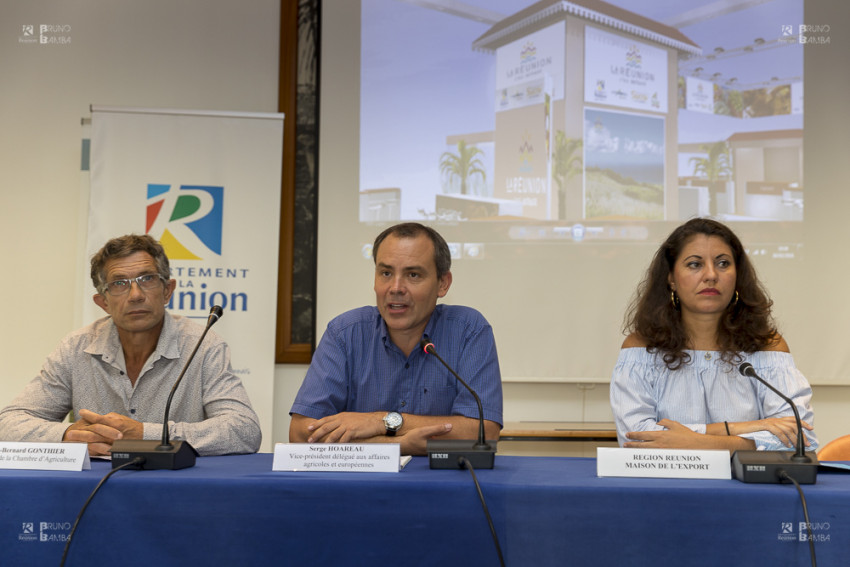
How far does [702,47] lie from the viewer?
3.75 meters

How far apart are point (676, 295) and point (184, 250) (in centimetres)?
234

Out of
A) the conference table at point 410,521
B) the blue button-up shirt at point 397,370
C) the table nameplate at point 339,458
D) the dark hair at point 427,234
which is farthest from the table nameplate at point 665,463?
the dark hair at point 427,234

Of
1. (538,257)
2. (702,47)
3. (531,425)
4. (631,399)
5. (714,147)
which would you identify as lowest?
(531,425)

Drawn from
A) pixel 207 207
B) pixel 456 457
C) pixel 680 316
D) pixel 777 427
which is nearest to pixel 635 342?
pixel 680 316

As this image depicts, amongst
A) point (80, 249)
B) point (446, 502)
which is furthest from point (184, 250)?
point (446, 502)

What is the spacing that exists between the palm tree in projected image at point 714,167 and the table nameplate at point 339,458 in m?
2.76

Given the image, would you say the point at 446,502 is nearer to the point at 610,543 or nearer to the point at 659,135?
→ the point at 610,543

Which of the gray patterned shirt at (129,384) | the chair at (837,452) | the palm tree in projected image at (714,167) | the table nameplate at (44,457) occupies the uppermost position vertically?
the palm tree in projected image at (714,167)

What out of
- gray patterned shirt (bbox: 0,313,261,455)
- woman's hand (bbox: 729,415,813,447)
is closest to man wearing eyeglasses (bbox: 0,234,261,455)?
gray patterned shirt (bbox: 0,313,261,455)

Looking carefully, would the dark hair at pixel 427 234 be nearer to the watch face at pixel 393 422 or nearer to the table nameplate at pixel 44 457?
the watch face at pixel 393 422

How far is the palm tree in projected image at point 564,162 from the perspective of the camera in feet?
12.2

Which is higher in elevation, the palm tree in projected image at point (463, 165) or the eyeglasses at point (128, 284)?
the palm tree in projected image at point (463, 165)

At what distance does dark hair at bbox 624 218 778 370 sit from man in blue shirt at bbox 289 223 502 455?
511mm

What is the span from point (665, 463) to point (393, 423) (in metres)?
0.75
